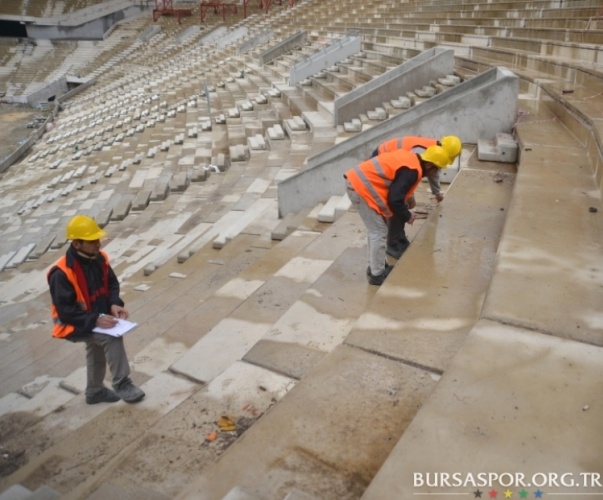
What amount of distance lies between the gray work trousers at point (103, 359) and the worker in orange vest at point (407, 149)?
95.4 inches

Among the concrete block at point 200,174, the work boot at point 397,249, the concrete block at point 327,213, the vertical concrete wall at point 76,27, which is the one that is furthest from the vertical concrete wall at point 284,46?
the vertical concrete wall at point 76,27

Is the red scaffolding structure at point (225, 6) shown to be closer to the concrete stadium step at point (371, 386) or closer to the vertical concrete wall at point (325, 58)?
the vertical concrete wall at point (325, 58)

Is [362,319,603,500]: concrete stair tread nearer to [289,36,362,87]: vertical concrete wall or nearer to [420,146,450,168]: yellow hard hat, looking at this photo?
[420,146,450,168]: yellow hard hat

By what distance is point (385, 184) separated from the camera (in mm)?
3838

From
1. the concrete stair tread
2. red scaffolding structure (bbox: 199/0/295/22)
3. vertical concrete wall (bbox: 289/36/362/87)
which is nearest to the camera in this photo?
the concrete stair tread

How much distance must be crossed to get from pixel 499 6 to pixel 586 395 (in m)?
12.1

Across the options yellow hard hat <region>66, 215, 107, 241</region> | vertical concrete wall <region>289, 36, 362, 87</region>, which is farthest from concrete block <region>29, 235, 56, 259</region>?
vertical concrete wall <region>289, 36, 362, 87</region>

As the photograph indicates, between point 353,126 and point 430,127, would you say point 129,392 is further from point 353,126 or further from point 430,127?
point 353,126

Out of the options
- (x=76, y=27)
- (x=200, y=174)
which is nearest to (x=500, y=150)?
(x=200, y=174)

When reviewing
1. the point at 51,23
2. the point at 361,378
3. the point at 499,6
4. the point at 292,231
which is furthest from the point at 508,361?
the point at 51,23

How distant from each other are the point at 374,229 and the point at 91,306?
2.16 meters

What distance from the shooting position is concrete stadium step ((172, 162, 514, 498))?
210 centimetres

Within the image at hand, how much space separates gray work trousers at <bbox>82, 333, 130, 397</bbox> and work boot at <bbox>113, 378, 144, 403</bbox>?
1.2 inches

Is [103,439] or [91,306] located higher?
[91,306]
